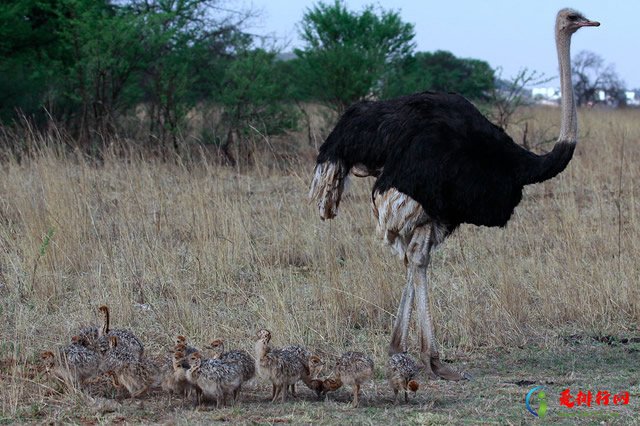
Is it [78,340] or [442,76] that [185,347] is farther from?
[442,76]

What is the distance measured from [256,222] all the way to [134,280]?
2.01m

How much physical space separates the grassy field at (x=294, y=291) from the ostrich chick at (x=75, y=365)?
3.0 inches

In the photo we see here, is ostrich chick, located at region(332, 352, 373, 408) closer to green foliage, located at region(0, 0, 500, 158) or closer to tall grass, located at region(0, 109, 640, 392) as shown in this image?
tall grass, located at region(0, 109, 640, 392)

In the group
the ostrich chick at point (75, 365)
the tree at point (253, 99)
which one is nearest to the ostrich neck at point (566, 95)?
the ostrich chick at point (75, 365)

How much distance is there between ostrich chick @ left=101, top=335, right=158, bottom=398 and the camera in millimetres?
4562

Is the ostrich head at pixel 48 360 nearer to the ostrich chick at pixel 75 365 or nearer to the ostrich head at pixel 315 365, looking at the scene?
the ostrich chick at pixel 75 365

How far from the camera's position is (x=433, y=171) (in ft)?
17.0

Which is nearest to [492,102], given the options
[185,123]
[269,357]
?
[185,123]

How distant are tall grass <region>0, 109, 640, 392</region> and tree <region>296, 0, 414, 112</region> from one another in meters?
6.21

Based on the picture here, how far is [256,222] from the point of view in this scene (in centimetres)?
870

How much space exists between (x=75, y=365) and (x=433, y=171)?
6.12 ft

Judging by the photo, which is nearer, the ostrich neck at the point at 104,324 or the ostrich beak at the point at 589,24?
the ostrich neck at the point at 104,324

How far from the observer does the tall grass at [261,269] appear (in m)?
6.08

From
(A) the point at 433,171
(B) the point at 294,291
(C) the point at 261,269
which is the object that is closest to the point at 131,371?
(A) the point at 433,171
